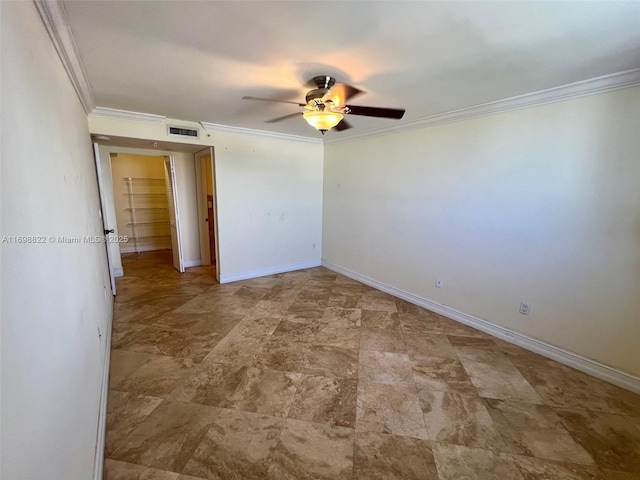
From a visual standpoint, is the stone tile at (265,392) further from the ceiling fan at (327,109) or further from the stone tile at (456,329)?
the ceiling fan at (327,109)

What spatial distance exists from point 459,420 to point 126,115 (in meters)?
4.49

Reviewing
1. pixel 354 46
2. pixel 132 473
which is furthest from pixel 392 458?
pixel 354 46

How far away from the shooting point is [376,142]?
4.09 m

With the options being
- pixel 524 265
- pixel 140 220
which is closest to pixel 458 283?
pixel 524 265

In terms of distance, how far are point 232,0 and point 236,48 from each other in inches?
18.5

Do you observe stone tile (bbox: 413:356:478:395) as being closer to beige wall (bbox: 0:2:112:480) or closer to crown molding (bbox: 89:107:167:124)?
beige wall (bbox: 0:2:112:480)

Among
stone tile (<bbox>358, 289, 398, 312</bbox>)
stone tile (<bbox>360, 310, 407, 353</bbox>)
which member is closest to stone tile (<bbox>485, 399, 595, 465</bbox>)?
stone tile (<bbox>360, 310, 407, 353</bbox>)

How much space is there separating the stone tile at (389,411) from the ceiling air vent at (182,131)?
371cm

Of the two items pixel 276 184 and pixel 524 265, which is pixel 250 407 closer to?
pixel 524 265

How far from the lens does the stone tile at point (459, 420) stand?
1.77 meters

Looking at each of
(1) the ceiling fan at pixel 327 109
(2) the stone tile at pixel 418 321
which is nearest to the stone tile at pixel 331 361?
(2) the stone tile at pixel 418 321

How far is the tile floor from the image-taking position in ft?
5.32

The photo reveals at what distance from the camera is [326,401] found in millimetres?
2080

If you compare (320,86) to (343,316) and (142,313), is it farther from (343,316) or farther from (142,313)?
(142,313)
